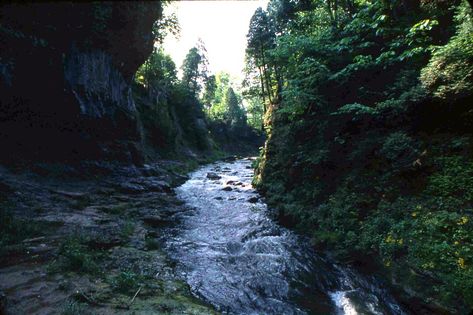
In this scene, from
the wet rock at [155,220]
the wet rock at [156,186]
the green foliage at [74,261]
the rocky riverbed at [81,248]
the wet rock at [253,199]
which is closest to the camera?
the rocky riverbed at [81,248]

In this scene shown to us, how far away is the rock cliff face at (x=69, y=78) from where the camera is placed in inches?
539

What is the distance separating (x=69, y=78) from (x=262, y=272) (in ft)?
48.6

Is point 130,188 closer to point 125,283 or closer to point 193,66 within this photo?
point 125,283

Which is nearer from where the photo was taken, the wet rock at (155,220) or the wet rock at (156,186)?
the wet rock at (155,220)

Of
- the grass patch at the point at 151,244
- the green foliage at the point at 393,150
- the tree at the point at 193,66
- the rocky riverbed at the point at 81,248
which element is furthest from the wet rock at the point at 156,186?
the tree at the point at 193,66

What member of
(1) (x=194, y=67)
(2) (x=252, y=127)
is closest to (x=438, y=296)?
(1) (x=194, y=67)

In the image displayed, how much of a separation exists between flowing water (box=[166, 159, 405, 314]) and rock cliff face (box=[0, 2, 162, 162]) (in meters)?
9.01

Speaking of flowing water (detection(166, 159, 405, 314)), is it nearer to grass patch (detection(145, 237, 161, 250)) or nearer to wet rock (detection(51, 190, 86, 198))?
grass patch (detection(145, 237, 161, 250))

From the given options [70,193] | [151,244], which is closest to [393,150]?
[151,244]

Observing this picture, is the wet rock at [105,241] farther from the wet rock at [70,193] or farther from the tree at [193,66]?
the tree at [193,66]

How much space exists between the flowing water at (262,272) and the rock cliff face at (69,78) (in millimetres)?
9012

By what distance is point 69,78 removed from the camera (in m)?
16.2

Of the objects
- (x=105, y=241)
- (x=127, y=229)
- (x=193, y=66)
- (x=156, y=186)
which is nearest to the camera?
(x=105, y=241)

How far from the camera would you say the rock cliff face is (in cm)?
1368
